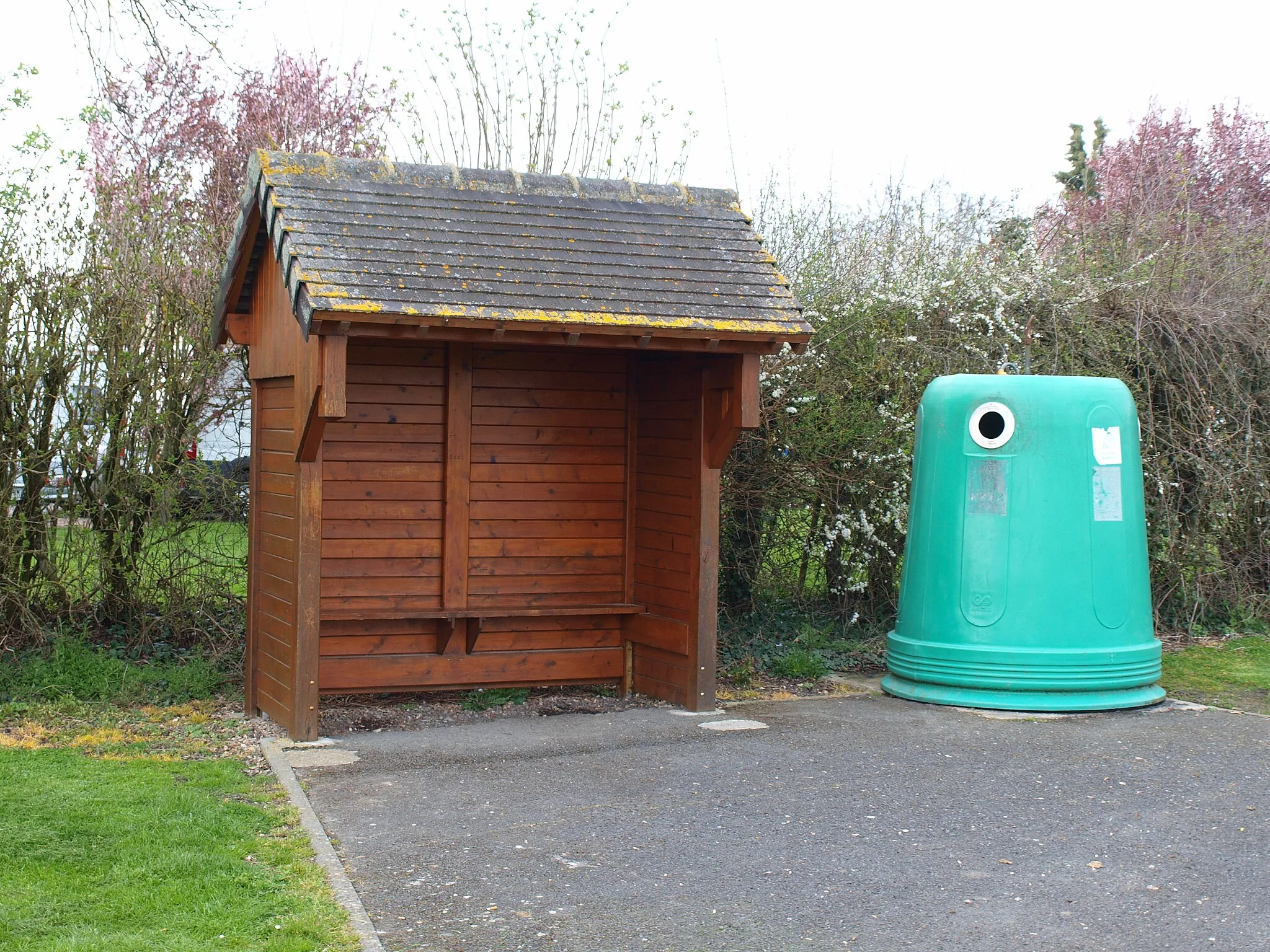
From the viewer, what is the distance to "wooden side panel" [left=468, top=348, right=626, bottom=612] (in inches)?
312

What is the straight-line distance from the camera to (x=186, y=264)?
8.72 meters

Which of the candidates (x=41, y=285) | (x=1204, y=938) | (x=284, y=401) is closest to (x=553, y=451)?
(x=284, y=401)

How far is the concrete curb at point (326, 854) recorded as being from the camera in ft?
13.7

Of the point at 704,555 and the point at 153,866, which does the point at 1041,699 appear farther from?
the point at 153,866

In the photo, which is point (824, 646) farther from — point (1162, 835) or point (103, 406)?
point (103, 406)

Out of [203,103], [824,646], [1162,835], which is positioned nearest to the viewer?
[1162,835]

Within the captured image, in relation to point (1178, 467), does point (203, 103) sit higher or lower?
higher

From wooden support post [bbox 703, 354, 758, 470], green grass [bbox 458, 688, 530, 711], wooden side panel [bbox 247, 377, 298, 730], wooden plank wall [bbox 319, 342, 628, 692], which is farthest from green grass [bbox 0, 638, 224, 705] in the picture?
wooden support post [bbox 703, 354, 758, 470]

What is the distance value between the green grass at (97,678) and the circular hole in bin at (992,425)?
4.94 m

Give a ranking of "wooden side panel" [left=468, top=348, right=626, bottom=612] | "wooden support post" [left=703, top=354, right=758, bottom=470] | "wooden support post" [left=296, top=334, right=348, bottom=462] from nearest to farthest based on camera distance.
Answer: "wooden support post" [left=296, top=334, right=348, bottom=462], "wooden support post" [left=703, top=354, right=758, bottom=470], "wooden side panel" [left=468, top=348, right=626, bottom=612]

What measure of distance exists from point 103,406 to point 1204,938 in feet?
22.8

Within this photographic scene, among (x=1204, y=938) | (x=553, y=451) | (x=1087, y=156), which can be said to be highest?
(x=1087, y=156)

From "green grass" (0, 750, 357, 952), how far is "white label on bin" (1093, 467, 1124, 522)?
4920mm

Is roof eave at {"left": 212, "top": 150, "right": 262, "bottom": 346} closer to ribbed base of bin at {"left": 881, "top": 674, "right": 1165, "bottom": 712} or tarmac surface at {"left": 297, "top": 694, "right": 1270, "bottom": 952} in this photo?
tarmac surface at {"left": 297, "top": 694, "right": 1270, "bottom": 952}
